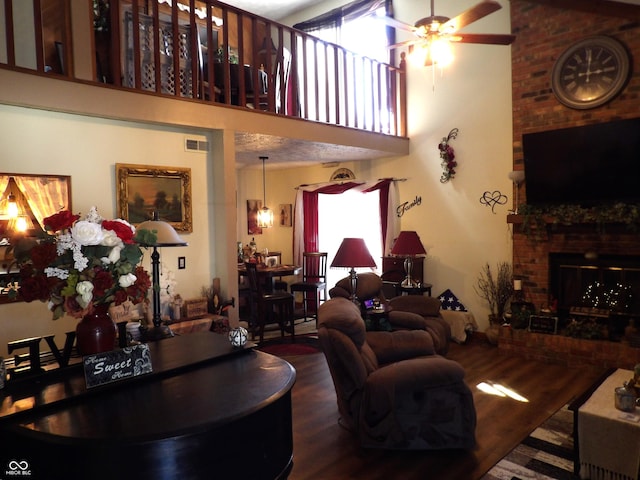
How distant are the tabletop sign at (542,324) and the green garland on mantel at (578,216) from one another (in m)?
0.93

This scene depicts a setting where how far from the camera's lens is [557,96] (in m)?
5.05

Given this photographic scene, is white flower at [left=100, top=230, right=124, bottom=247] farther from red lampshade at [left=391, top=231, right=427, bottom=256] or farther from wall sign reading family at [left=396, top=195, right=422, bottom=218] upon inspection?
wall sign reading family at [left=396, top=195, right=422, bottom=218]

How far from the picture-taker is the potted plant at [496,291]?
18.2ft

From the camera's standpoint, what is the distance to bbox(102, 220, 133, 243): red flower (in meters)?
1.88

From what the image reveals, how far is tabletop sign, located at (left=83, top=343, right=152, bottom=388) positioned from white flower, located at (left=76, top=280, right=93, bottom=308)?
21 centimetres

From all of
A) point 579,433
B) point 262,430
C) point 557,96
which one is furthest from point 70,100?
point 557,96

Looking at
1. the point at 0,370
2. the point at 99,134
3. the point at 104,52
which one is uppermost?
the point at 104,52

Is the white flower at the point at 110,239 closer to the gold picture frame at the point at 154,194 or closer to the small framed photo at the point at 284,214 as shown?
the gold picture frame at the point at 154,194

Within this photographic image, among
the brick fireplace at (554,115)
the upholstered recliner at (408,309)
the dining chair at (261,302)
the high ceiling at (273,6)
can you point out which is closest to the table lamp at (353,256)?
the upholstered recliner at (408,309)

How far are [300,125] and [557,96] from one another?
2868mm

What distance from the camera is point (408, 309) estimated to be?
194 inches

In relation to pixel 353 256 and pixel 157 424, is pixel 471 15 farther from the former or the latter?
pixel 157 424

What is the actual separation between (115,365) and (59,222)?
607mm

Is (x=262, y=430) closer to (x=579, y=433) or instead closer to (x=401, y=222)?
(x=579, y=433)
